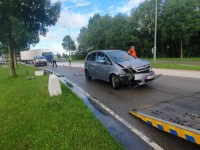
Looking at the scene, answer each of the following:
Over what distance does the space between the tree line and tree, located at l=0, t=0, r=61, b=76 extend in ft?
85.7

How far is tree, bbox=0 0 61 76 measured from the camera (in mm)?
9594

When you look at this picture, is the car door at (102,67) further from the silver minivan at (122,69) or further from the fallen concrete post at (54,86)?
the fallen concrete post at (54,86)

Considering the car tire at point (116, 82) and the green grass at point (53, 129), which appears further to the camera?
the car tire at point (116, 82)

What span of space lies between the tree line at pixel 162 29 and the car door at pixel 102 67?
27.2 metres

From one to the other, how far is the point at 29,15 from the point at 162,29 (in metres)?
28.7

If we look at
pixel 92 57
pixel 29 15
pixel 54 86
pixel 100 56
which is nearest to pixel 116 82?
pixel 100 56

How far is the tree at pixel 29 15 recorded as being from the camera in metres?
9.59

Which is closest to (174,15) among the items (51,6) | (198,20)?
(198,20)

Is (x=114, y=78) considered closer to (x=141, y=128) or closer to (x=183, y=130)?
(x=141, y=128)

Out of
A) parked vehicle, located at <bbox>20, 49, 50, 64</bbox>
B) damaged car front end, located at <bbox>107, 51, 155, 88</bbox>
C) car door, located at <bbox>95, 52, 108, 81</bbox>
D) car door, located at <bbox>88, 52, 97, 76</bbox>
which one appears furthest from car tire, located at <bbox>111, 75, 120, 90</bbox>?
parked vehicle, located at <bbox>20, 49, 50, 64</bbox>

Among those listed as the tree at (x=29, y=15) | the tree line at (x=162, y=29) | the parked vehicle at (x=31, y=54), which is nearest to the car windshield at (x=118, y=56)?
the tree at (x=29, y=15)

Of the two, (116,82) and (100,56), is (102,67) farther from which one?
(116,82)

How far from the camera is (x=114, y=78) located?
6215 millimetres

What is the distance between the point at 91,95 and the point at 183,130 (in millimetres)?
3779
